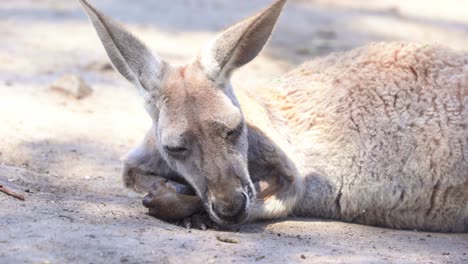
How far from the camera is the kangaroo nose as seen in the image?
4379mm

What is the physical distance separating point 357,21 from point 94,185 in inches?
246

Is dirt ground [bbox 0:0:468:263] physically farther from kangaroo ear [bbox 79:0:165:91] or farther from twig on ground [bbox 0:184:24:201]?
kangaroo ear [bbox 79:0:165:91]

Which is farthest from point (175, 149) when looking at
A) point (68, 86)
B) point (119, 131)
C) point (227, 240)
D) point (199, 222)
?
point (68, 86)

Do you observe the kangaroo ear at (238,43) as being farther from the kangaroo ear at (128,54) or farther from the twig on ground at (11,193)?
the twig on ground at (11,193)

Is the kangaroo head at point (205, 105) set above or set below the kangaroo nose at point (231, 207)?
above

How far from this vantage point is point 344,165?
532cm

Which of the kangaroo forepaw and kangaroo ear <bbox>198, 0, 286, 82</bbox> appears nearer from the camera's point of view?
the kangaroo forepaw

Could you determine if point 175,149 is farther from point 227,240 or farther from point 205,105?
point 227,240

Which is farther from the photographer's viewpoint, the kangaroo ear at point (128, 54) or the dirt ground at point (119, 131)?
the kangaroo ear at point (128, 54)

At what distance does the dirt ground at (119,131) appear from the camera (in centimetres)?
407

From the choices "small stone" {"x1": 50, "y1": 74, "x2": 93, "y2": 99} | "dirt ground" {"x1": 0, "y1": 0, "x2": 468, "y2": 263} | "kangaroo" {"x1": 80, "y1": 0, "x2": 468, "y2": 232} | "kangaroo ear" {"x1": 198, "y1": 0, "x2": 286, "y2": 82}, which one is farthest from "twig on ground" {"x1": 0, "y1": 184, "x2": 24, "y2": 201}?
"small stone" {"x1": 50, "y1": 74, "x2": 93, "y2": 99}

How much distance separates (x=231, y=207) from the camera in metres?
4.38

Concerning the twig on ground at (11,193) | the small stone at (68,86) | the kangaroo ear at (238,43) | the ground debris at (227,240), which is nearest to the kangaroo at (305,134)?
the kangaroo ear at (238,43)

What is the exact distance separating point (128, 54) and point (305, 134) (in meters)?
1.29
